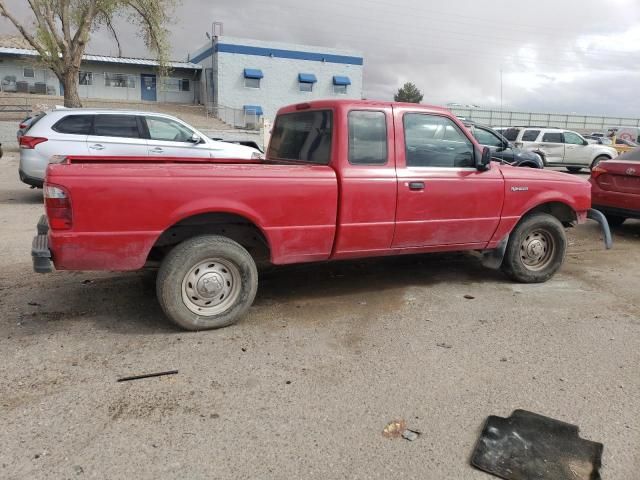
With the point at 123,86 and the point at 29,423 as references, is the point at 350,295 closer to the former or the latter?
the point at 29,423

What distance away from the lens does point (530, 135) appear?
1989cm

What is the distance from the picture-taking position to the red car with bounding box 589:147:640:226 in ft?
26.5

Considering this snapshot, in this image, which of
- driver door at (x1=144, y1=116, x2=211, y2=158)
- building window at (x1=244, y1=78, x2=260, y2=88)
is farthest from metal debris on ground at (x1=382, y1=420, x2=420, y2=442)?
building window at (x1=244, y1=78, x2=260, y2=88)

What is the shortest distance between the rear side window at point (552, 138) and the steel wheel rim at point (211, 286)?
724 inches

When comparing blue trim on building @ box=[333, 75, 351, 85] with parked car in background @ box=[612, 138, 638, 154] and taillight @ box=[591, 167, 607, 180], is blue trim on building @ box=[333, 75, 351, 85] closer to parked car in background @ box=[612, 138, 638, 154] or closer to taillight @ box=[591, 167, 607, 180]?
parked car in background @ box=[612, 138, 638, 154]

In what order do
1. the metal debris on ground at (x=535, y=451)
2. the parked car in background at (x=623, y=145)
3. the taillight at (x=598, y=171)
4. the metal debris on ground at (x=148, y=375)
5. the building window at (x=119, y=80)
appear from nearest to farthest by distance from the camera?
the metal debris on ground at (x=535, y=451), the metal debris on ground at (x=148, y=375), the taillight at (x=598, y=171), the parked car in background at (x=623, y=145), the building window at (x=119, y=80)

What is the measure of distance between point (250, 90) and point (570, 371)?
36052 millimetres

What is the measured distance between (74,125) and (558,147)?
16908mm

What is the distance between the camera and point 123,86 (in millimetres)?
40469

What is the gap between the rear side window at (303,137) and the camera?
4812 mm

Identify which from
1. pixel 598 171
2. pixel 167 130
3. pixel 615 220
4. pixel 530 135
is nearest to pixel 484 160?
pixel 598 171

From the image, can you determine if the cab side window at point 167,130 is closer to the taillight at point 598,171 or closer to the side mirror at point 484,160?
the side mirror at point 484,160

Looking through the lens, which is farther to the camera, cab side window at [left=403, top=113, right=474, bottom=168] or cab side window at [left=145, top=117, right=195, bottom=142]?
cab side window at [left=145, top=117, right=195, bottom=142]

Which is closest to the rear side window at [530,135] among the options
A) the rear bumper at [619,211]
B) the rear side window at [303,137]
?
the rear bumper at [619,211]
